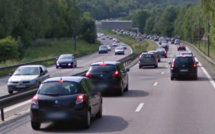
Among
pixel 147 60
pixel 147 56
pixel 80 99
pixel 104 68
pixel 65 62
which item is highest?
pixel 80 99

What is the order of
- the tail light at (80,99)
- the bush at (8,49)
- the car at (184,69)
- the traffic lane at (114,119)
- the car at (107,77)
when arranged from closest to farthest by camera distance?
the tail light at (80,99), the traffic lane at (114,119), the car at (107,77), the car at (184,69), the bush at (8,49)

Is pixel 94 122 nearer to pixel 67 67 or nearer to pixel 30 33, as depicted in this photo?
pixel 67 67

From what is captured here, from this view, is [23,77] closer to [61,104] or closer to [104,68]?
[104,68]

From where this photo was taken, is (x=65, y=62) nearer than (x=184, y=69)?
No

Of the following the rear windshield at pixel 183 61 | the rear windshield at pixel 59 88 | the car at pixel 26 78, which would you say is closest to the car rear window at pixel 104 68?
the car at pixel 26 78

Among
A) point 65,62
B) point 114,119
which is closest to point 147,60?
point 65,62

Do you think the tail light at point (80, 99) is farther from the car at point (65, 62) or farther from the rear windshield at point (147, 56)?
the car at point (65, 62)

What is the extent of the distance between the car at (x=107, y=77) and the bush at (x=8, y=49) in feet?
117

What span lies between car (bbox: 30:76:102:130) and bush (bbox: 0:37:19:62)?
4467cm

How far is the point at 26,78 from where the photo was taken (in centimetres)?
2627

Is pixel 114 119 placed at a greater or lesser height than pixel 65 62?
greater

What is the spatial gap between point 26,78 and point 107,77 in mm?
5169

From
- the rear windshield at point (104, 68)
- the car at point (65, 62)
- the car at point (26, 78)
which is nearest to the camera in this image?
the rear windshield at point (104, 68)

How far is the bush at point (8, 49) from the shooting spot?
189ft
